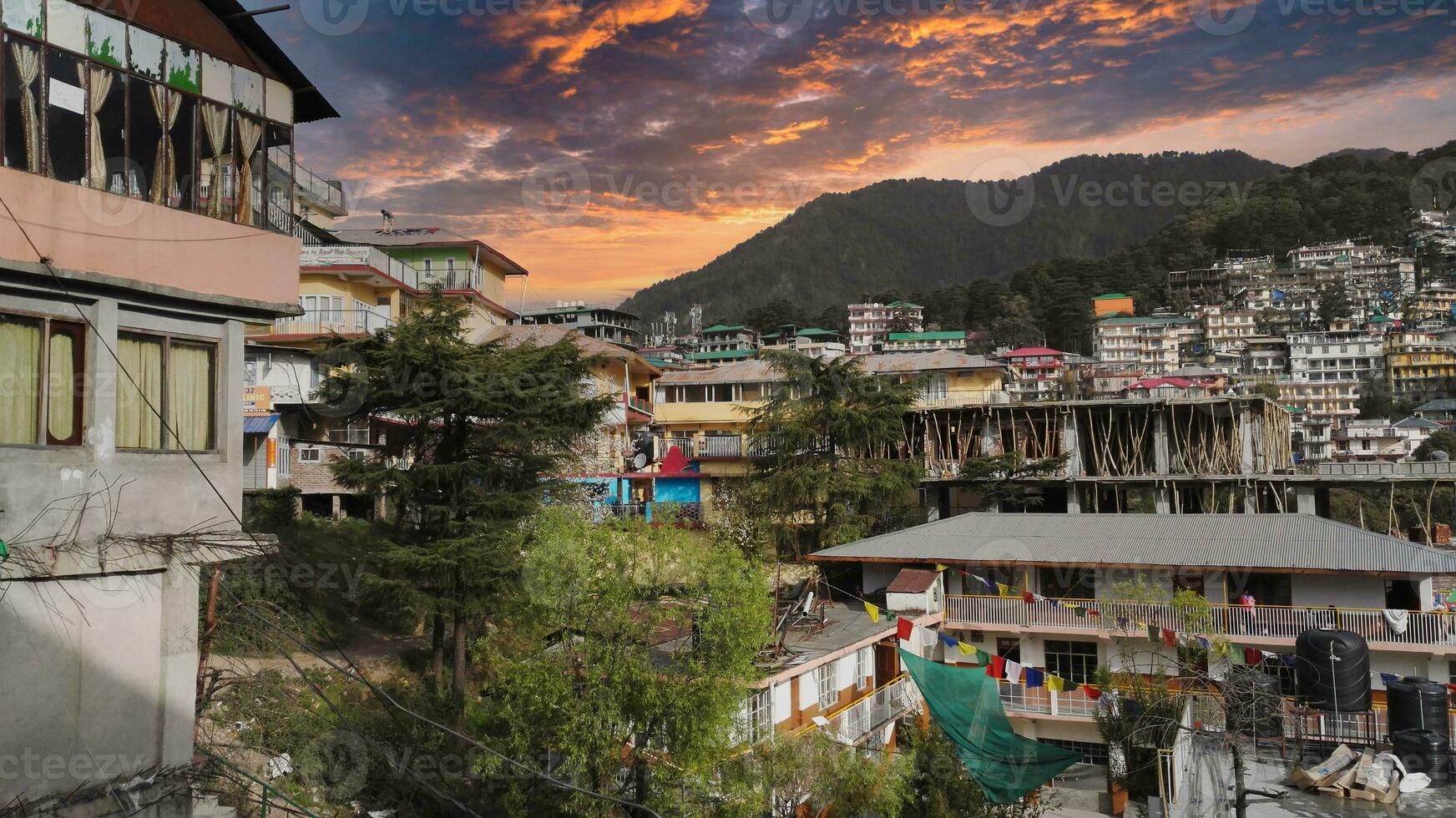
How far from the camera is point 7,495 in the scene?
7352 mm

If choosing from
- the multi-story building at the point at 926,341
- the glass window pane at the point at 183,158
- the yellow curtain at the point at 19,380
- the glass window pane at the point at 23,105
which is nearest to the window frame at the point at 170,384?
the yellow curtain at the point at 19,380

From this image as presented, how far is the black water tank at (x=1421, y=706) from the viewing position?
21312mm

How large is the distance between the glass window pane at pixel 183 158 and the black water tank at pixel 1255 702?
16.1 metres

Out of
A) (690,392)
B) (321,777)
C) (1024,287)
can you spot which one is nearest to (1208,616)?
(321,777)

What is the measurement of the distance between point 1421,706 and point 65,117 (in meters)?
26.2

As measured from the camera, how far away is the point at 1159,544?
1113 inches

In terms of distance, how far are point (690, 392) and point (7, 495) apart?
145 ft

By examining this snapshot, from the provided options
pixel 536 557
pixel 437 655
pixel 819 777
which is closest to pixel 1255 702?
pixel 819 777

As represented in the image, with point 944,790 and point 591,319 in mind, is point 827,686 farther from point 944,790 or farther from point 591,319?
point 591,319

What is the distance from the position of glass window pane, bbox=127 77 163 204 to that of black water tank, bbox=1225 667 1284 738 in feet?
53.6

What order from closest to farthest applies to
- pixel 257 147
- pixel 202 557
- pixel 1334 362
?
pixel 202 557 < pixel 257 147 < pixel 1334 362

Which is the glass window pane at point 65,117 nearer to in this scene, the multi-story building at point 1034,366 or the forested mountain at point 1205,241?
the multi-story building at point 1034,366

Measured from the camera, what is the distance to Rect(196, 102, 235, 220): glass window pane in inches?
367

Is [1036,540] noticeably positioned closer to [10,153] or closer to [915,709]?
[915,709]
